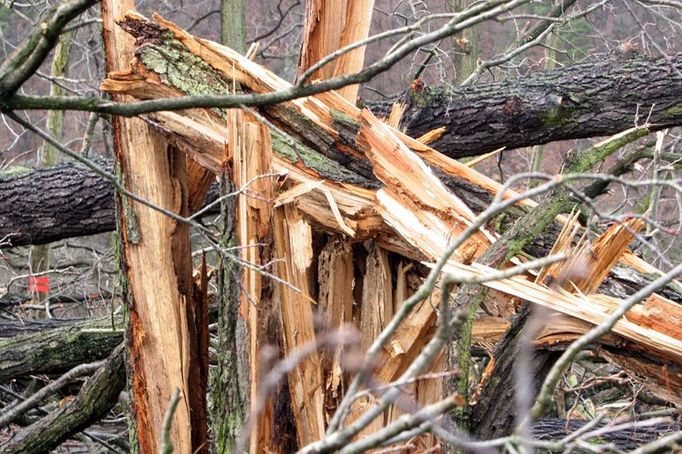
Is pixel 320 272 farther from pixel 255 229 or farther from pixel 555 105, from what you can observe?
pixel 555 105

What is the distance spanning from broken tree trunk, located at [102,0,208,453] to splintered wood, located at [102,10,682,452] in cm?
2

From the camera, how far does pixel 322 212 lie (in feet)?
10.8

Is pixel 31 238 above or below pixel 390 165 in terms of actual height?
below

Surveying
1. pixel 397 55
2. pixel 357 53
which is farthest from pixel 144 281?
pixel 397 55

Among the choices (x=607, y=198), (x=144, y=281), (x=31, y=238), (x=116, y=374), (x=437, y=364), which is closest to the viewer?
(x=437, y=364)

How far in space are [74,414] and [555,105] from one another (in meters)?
3.19

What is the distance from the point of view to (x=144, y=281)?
3.54 m

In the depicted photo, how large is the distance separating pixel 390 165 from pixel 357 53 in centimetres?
130

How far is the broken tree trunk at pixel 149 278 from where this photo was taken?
138 inches

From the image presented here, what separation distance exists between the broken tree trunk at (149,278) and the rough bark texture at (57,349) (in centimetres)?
113

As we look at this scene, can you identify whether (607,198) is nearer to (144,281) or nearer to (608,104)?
(608,104)

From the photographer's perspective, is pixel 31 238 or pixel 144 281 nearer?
pixel 144 281

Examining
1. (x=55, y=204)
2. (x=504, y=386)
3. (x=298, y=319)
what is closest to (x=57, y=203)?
(x=55, y=204)

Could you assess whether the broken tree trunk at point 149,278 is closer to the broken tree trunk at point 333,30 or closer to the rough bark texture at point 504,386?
the broken tree trunk at point 333,30
